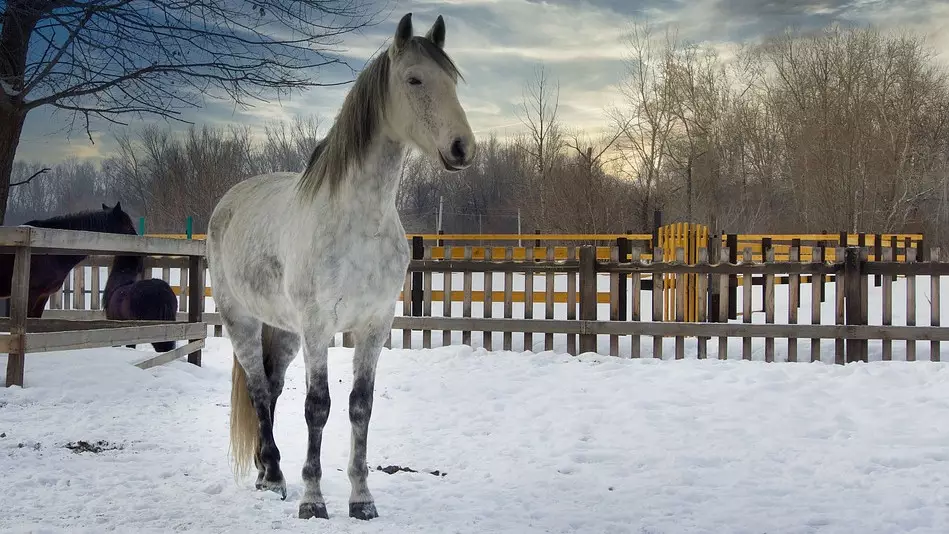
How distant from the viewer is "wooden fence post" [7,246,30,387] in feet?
18.9

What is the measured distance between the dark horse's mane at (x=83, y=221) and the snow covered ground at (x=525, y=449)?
6.57 ft

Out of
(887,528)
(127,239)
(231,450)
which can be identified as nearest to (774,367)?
(887,528)

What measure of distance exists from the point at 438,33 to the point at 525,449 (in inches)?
103

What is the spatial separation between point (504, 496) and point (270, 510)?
1.12 meters

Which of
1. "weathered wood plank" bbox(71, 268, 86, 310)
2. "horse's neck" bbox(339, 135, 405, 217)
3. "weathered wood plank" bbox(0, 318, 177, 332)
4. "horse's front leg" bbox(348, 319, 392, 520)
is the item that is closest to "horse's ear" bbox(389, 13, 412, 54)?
"horse's neck" bbox(339, 135, 405, 217)

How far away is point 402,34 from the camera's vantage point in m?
3.30

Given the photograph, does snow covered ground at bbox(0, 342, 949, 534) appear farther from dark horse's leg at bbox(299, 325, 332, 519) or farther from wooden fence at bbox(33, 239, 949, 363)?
wooden fence at bbox(33, 239, 949, 363)

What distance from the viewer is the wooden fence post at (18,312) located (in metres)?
5.76

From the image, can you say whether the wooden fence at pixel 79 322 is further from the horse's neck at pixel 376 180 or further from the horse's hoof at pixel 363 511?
the horse's hoof at pixel 363 511

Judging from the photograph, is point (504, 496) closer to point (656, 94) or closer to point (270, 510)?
point (270, 510)

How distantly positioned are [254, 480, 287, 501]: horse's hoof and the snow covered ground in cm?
7

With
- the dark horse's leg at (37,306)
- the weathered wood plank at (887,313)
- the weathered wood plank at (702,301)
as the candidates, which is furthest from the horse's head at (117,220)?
the weathered wood plank at (887,313)

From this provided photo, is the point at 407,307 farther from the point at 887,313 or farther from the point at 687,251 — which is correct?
the point at 887,313

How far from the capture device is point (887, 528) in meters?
3.33
